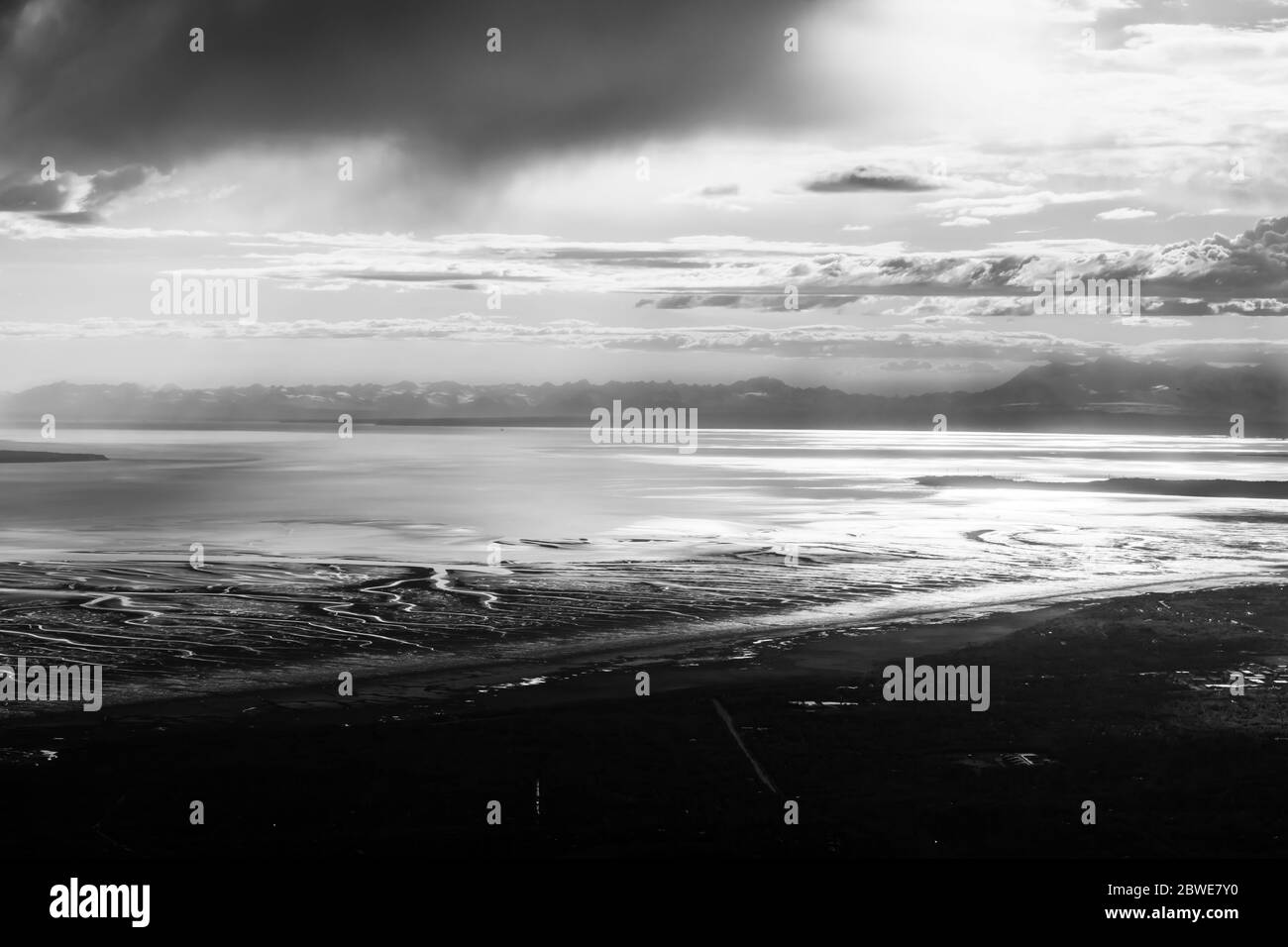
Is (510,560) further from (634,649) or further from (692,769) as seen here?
(692,769)

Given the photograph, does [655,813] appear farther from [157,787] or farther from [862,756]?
[157,787]

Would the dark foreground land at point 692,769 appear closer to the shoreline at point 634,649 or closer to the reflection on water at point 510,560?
the shoreline at point 634,649

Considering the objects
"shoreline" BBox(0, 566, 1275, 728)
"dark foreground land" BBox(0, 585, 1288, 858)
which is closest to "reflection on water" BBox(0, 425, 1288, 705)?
"shoreline" BBox(0, 566, 1275, 728)

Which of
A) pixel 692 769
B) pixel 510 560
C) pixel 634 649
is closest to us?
pixel 692 769

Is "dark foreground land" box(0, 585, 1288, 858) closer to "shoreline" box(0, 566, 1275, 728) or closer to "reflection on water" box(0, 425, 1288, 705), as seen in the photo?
"shoreline" box(0, 566, 1275, 728)

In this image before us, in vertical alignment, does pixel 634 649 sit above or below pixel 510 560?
below

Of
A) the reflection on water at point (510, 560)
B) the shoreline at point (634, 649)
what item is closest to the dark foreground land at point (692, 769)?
the shoreline at point (634, 649)

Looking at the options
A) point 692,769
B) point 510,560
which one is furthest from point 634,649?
point 510,560
